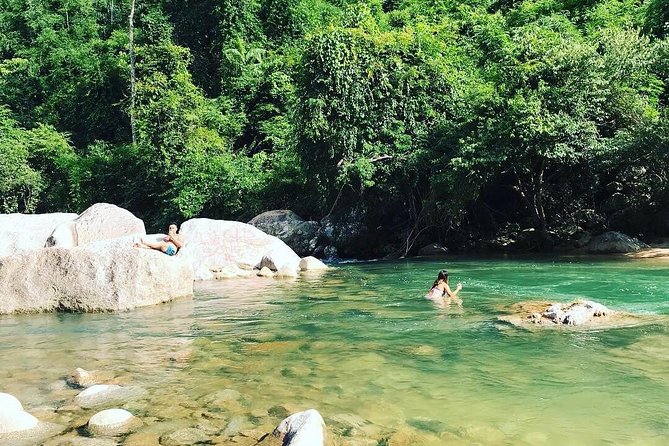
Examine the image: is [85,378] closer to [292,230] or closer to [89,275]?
[89,275]

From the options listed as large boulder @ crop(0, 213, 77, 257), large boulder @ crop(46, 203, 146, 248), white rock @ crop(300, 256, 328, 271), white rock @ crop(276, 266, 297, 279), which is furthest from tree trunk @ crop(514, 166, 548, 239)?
large boulder @ crop(0, 213, 77, 257)

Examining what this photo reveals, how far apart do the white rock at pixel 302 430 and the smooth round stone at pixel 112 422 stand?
1356 mm

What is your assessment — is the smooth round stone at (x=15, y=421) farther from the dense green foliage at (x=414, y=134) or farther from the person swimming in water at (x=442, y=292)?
the dense green foliage at (x=414, y=134)

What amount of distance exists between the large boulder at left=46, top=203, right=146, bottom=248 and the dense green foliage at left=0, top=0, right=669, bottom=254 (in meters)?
7.89

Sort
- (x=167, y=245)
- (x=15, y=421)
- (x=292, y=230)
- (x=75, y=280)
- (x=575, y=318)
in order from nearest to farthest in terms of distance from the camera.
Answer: (x=15, y=421) → (x=575, y=318) → (x=75, y=280) → (x=167, y=245) → (x=292, y=230)

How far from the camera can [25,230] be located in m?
17.1

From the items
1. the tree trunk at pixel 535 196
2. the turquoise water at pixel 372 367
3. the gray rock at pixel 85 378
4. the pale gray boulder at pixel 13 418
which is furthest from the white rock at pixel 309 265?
the pale gray boulder at pixel 13 418

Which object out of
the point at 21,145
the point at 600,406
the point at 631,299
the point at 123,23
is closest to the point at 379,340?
the point at 600,406

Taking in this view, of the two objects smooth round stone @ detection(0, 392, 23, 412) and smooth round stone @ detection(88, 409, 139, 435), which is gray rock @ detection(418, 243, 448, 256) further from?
smooth round stone @ detection(0, 392, 23, 412)

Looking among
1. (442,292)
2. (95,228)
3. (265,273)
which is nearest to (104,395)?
(442,292)

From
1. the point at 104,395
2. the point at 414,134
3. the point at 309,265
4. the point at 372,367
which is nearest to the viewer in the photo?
the point at 104,395

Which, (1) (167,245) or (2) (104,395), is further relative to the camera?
(1) (167,245)

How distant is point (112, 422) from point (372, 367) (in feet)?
9.73

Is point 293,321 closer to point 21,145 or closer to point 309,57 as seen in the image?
point 309,57
